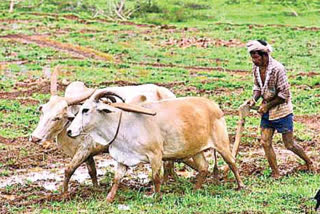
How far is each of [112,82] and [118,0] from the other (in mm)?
21020

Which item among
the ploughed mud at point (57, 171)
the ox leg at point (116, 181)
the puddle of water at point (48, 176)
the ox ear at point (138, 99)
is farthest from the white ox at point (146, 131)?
the puddle of water at point (48, 176)

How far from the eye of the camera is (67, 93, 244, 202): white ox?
25.8 ft

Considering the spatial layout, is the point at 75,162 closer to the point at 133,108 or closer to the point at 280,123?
the point at 133,108

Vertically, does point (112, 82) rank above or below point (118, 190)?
below

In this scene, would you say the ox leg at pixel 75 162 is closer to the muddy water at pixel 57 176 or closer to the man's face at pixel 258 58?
the muddy water at pixel 57 176

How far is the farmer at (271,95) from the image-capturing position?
8.51m

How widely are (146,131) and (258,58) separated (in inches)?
67.3

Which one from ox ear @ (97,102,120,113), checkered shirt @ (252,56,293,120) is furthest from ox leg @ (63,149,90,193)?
checkered shirt @ (252,56,293,120)

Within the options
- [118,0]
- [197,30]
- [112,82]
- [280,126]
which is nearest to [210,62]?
[112,82]

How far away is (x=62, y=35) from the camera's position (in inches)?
1096

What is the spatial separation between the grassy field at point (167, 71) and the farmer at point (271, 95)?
500 mm

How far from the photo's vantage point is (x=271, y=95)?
874 cm

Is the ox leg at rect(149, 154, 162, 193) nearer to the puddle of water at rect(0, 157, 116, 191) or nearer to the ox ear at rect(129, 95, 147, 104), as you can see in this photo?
the ox ear at rect(129, 95, 147, 104)

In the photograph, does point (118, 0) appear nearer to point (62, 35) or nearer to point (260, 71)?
point (62, 35)
